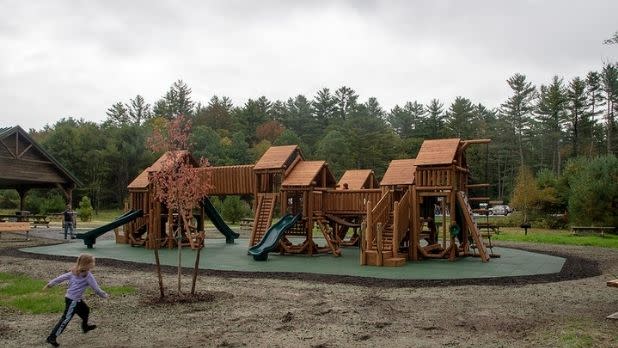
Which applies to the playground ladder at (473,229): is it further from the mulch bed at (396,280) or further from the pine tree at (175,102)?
the pine tree at (175,102)

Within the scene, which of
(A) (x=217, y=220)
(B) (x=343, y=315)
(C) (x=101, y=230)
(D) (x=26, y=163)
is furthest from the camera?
(D) (x=26, y=163)

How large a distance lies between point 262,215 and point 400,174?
220 inches

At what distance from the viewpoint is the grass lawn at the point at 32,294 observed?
8834mm

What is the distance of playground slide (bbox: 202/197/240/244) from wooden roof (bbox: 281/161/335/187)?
4743 mm

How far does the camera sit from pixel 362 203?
19.8 metres

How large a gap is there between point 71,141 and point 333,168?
3432cm

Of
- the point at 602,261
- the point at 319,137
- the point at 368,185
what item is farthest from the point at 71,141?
the point at 602,261

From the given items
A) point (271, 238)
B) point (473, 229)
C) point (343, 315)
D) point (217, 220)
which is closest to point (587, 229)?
point (473, 229)

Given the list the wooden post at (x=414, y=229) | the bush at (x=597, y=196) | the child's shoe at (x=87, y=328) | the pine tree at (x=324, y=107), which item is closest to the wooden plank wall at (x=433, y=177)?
the wooden post at (x=414, y=229)

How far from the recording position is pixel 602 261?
1731 cm

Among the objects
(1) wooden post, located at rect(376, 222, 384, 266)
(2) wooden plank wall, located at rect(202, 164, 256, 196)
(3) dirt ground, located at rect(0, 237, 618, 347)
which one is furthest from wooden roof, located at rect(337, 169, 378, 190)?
(3) dirt ground, located at rect(0, 237, 618, 347)

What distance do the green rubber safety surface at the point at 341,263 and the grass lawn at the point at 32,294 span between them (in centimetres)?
456

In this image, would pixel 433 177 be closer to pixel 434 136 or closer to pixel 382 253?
pixel 382 253

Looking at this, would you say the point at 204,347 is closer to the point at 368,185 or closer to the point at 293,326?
the point at 293,326
